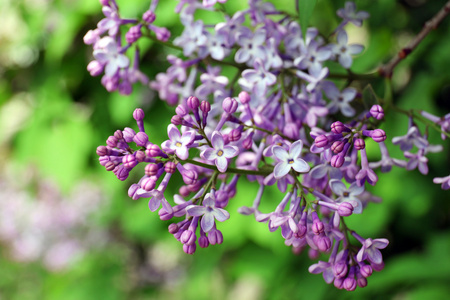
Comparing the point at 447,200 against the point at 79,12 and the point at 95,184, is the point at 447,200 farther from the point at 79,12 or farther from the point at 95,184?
the point at 95,184

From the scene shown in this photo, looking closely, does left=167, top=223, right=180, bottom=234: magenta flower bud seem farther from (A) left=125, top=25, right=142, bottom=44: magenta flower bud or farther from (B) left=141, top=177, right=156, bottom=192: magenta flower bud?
(A) left=125, top=25, right=142, bottom=44: magenta flower bud

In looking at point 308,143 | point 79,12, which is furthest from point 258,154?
point 79,12

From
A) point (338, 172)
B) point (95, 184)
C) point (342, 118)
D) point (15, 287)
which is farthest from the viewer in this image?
point (15, 287)

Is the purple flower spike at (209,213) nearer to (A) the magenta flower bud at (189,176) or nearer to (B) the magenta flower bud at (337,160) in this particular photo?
(A) the magenta flower bud at (189,176)

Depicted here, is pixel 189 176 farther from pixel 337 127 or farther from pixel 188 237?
pixel 337 127

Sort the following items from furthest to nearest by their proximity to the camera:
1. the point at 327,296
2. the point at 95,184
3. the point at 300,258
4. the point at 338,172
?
the point at 95,184 → the point at 300,258 → the point at 327,296 → the point at 338,172

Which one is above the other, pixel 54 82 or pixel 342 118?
pixel 342 118

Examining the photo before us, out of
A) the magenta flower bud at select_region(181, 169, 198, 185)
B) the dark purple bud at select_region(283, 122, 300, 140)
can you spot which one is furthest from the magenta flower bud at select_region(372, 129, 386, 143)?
the magenta flower bud at select_region(181, 169, 198, 185)

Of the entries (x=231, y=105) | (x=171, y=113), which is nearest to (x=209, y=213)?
(x=231, y=105)
